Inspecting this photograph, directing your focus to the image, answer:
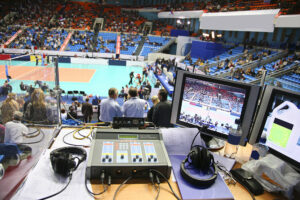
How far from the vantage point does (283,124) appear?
1335mm

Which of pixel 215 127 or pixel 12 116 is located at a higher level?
pixel 215 127

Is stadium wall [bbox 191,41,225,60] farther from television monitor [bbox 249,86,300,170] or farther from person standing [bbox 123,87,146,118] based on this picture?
television monitor [bbox 249,86,300,170]

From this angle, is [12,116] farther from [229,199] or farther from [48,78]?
[229,199]

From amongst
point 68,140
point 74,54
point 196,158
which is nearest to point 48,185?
point 68,140

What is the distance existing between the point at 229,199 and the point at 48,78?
6.59 ft

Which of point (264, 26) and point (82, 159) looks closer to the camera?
point (82, 159)

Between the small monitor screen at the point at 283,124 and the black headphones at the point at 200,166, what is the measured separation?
19.6 inches

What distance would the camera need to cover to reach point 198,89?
66.1 inches

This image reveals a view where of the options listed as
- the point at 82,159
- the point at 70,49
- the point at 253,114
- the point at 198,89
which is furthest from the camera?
the point at 70,49

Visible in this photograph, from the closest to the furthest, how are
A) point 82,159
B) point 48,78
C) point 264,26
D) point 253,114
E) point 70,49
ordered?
point 82,159, point 253,114, point 48,78, point 264,26, point 70,49

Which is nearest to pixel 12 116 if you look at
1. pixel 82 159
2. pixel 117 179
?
pixel 82 159

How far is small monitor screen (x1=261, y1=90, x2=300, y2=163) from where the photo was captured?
1269 mm

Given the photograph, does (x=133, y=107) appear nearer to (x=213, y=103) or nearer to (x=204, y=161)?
(x=213, y=103)

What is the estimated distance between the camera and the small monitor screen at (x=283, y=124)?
1.27 metres
